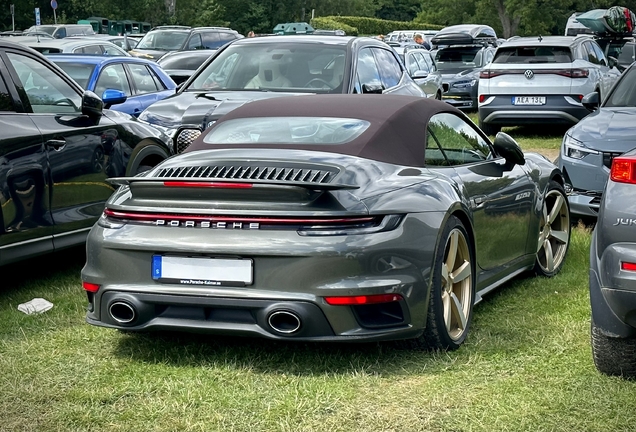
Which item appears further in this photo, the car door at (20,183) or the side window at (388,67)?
the side window at (388,67)

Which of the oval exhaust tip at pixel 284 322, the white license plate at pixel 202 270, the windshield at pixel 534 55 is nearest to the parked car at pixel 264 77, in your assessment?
the white license plate at pixel 202 270

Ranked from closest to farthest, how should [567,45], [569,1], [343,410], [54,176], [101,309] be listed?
[343,410] → [101,309] → [54,176] → [567,45] → [569,1]

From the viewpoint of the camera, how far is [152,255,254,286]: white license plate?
4793 mm

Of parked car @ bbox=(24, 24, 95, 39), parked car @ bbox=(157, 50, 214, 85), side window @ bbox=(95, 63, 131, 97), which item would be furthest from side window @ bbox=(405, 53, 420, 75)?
parked car @ bbox=(24, 24, 95, 39)

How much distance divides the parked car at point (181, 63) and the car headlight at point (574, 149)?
1182 cm

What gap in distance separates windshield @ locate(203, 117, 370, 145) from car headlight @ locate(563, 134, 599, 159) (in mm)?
4075

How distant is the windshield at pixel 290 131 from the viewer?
557 cm

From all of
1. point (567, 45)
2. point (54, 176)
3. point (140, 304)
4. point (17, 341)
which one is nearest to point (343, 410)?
point (140, 304)

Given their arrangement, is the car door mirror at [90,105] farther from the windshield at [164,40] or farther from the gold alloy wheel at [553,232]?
the windshield at [164,40]

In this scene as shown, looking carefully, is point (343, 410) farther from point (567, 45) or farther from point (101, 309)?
point (567, 45)

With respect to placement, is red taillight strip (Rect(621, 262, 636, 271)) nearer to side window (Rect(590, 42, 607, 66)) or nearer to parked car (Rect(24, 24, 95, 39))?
side window (Rect(590, 42, 607, 66))

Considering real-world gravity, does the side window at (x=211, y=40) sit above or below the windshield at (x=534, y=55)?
below

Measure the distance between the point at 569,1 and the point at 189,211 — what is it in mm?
67179

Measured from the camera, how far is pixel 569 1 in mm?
68438
